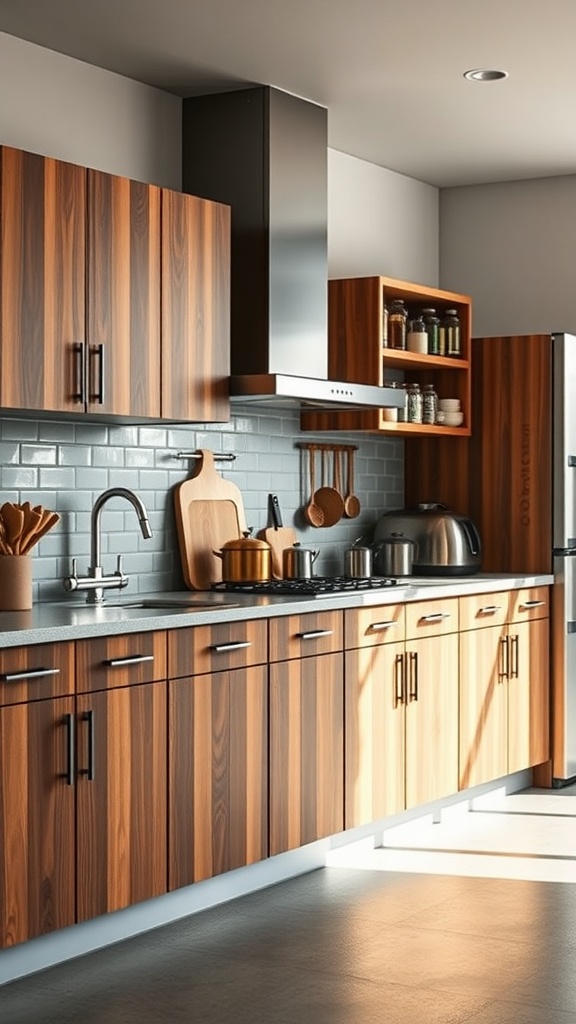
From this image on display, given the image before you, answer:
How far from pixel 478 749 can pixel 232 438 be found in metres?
1.58

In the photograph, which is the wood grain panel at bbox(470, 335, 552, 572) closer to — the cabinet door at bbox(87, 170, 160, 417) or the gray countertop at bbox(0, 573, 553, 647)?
the gray countertop at bbox(0, 573, 553, 647)

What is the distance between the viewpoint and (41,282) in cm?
406

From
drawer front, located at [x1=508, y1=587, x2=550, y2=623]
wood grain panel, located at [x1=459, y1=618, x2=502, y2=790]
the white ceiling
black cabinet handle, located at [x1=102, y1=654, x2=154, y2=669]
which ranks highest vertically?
the white ceiling

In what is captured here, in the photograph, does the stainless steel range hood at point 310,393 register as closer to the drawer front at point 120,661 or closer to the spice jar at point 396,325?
the spice jar at point 396,325

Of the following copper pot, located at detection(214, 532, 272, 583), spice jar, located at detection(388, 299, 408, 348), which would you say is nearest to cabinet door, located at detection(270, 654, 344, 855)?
copper pot, located at detection(214, 532, 272, 583)

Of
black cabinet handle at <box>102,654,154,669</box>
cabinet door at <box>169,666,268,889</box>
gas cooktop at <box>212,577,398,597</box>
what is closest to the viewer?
black cabinet handle at <box>102,654,154,669</box>

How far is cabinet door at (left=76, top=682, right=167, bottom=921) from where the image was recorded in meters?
3.72

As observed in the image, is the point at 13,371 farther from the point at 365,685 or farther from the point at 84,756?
the point at 365,685

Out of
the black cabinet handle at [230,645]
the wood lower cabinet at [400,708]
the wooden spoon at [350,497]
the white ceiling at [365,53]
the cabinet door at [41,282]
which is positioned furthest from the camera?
the wooden spoon at [350,497]

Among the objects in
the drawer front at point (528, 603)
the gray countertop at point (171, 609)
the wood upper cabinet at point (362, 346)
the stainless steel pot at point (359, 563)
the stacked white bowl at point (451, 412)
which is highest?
the wood upper cabinet at point (362, 346)

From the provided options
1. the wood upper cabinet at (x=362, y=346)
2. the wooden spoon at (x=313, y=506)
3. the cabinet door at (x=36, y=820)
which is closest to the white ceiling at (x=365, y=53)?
the wood upper cabinet at (x=362, y=346)

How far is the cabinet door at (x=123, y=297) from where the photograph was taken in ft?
14.0

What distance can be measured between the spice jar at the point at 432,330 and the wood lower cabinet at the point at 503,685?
111 centimetres

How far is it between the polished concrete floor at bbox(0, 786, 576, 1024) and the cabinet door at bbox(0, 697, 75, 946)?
0.20 m
